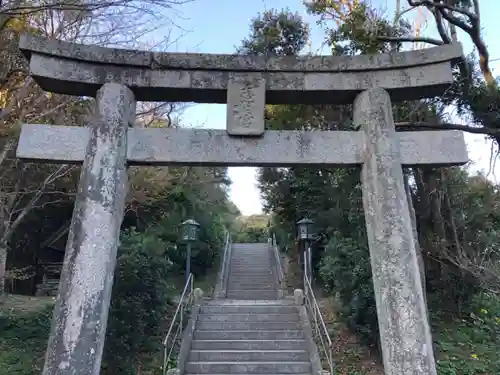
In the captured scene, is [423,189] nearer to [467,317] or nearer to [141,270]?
[467,317]

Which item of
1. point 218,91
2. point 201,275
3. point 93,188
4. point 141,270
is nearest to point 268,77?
point 218,91

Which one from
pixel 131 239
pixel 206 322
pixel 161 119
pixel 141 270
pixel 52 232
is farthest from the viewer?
pixel 52 232

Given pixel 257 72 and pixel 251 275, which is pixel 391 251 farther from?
pixel 251 275

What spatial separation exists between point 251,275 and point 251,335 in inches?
313

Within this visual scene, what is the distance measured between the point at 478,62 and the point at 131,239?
25.8 ft

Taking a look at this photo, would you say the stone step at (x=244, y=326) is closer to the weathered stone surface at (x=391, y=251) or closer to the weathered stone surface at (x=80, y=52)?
the weathered stone surface at (x=391, y=251)

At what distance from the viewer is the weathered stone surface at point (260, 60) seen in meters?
4.95

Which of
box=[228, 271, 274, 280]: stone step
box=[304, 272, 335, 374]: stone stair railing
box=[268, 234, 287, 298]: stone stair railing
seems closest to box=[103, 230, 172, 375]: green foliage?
box=[304, 272, 335, 374]: stone stair railing

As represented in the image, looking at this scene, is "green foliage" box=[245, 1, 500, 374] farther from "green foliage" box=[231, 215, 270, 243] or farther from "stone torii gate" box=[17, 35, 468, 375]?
"green foliage" box=[231, 215, 270, 243]

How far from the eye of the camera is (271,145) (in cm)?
490

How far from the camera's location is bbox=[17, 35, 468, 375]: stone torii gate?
13.9ft

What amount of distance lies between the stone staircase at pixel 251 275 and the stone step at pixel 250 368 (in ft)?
20.1

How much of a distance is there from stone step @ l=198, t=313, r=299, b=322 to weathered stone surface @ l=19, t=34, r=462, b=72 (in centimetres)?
654

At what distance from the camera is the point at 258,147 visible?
4.88 meters
